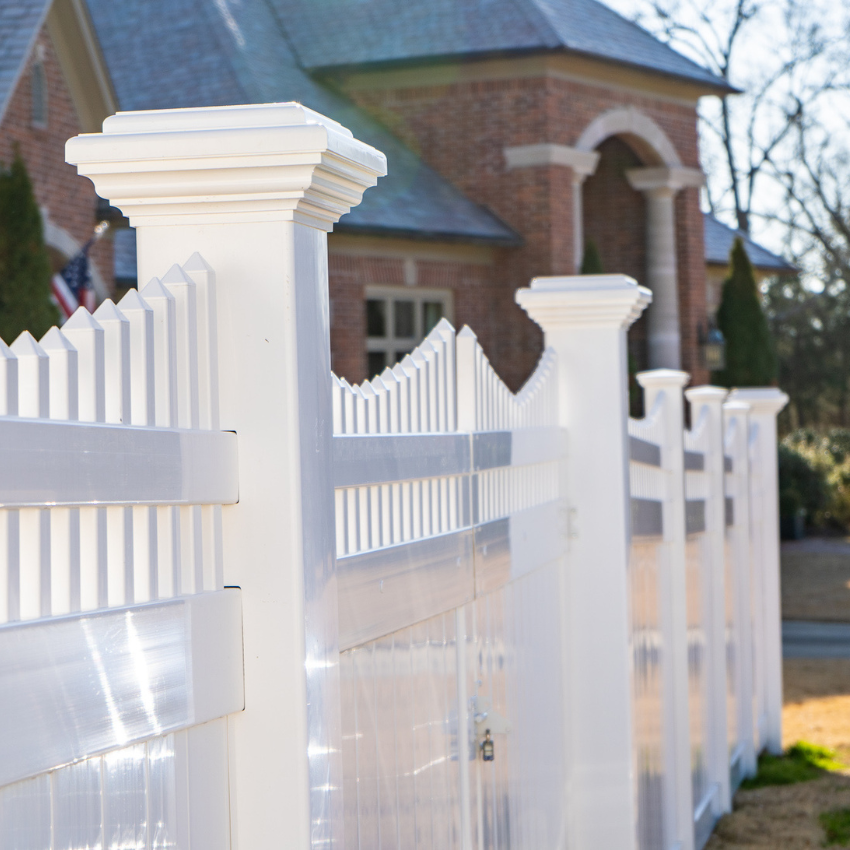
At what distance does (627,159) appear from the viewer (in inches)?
771

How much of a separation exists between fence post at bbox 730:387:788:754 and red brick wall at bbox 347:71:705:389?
829 centimetres

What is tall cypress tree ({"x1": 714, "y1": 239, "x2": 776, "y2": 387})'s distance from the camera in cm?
2069

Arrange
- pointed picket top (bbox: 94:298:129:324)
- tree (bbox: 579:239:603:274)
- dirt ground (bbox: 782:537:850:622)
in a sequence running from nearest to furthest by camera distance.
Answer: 1. pointed picket top (bbox: 94:298:129:324)
2. dirt ground (bbox: 782:537:850:622)
3. tree (bbox: 579:239:603:274)

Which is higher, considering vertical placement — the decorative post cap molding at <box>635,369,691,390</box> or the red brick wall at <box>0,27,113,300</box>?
the red brick wall at <box>0,27,113,300</box>

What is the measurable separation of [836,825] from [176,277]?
5197 mm

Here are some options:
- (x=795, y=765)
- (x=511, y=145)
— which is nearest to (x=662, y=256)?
(x=511, y=145)

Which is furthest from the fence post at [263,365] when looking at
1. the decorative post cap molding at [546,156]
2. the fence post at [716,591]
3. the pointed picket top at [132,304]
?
the decorative post cap molding at [546,156]

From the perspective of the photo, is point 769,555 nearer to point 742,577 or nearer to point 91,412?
point 742,577

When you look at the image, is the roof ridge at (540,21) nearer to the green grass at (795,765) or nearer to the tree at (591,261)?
the tree at (591,261)

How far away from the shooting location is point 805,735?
8.62 m

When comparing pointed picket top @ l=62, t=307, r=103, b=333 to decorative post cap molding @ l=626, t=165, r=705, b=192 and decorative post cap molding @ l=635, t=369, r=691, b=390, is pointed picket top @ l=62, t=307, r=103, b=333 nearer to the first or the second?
decorative post cap molding @ l=635, t=369, r=691, b=390

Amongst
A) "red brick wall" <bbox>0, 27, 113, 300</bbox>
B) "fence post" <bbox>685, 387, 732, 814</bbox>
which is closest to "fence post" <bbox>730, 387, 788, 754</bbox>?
Answer: "fence post" <bbox>685, 387, 732, 814</bbox>

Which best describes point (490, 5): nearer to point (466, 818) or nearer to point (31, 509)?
point (466, 818)

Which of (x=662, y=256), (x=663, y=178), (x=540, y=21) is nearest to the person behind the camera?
(x=540, y=21)
